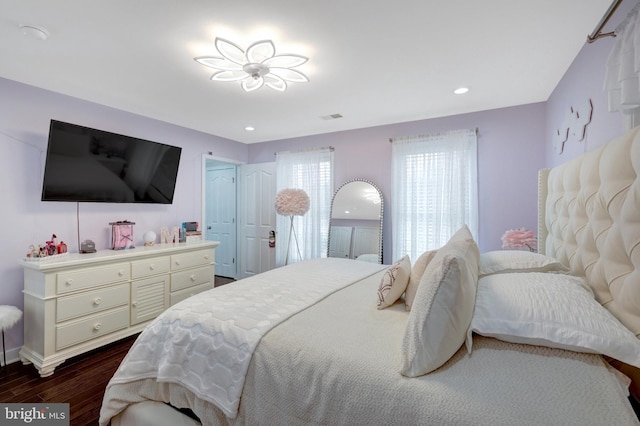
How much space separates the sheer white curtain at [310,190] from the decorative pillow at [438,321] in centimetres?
318

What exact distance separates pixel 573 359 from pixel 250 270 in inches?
181

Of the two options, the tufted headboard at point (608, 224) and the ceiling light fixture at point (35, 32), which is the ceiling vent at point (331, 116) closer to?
the tufted headboard at point (608, 224)

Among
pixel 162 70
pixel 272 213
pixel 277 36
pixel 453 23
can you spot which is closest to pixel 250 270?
pixel 272 213

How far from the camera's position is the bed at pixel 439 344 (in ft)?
2.77

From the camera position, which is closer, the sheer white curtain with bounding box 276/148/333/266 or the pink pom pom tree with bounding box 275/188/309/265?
the pink pom pom tree with bounding box 275/188/309/265

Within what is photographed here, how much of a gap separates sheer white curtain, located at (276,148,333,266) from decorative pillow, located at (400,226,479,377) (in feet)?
10.4

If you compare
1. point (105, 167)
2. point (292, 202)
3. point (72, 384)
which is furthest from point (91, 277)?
point (292, 202)

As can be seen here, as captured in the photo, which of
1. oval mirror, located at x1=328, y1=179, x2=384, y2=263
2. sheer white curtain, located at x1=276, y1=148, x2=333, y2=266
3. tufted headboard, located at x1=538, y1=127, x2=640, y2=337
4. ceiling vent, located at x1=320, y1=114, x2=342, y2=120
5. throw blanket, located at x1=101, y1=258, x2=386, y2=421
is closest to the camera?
tufted headboard, located at x1=538, y1=127, x2=640, y2=337

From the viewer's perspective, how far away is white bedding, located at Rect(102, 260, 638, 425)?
772mm

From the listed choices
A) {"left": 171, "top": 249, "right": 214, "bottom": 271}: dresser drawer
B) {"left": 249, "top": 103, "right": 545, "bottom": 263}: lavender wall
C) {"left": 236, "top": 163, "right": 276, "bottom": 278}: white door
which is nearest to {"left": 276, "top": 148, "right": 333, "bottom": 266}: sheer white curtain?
{"left": 236, "top": 163, "right": 276, "bottom": 278}: white door

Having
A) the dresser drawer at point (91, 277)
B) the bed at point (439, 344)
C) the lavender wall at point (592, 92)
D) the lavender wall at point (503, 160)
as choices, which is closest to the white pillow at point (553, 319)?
the bed at point (439, 344)

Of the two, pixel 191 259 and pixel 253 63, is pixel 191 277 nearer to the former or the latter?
pixel 191 259

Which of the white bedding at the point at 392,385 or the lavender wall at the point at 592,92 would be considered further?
the lavender wall at the point at 592,92

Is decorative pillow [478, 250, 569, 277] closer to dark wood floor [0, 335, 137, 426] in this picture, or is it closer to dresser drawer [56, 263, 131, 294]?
dark wood floor [0, 335, 137, 426]
